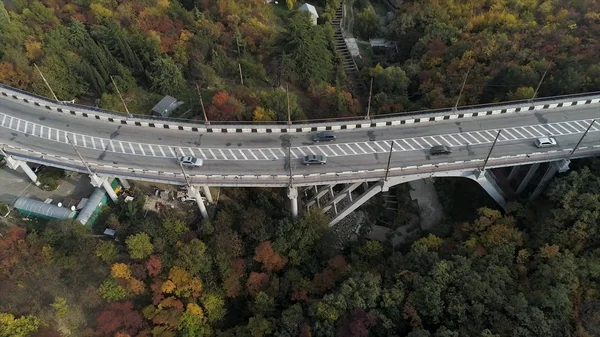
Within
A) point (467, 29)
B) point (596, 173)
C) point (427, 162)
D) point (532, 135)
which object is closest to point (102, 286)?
point (427, 162)

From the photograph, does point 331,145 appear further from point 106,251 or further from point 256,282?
point 106,251

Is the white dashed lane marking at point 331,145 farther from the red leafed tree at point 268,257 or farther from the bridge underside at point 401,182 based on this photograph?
the red leafed tree at point 268,257

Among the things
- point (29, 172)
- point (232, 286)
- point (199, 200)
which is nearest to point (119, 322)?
point (232, 286)

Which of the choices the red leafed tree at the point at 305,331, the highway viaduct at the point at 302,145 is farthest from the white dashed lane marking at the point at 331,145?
the red leafed tree at the point at 305,331

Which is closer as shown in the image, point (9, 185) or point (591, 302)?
point (591, 302)

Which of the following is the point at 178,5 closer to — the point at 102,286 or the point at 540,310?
the point at 102,286

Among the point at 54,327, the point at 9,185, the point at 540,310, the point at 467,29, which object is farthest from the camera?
the point at 467,29

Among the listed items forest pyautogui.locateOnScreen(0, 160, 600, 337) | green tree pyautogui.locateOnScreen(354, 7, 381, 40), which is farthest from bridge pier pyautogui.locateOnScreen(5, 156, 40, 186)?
green tree pyautogui.locateOnScreen(354, 7, 381, 40)
